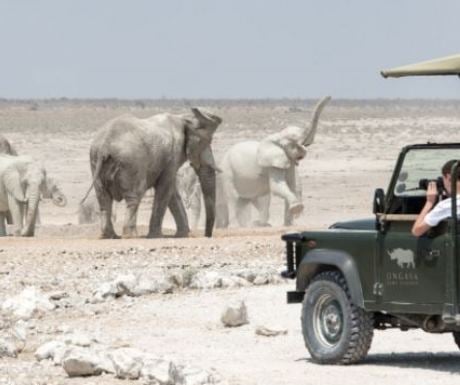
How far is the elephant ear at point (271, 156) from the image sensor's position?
1473 inches

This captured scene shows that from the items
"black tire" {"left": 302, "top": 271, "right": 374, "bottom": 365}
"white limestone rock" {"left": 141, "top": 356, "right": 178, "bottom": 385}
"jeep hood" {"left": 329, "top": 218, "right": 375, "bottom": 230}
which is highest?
"jeep hood" {"left": 329, "top": 218, "right": 375, "bottom": 230}

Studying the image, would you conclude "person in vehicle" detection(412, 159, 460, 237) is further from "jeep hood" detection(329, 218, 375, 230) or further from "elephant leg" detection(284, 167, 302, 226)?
"elephant leg" detection(284, 167, 302, 226)

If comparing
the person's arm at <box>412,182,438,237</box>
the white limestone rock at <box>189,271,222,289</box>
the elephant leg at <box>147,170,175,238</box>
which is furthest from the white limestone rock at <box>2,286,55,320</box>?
the elephant leg at <box>147,170,175,238</box>

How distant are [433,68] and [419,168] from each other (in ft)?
3.71

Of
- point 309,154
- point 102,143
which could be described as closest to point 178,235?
point 102,143

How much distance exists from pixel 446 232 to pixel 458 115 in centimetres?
9099

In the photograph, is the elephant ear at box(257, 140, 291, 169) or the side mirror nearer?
the side mirror

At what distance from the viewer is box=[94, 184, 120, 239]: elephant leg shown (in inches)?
1162

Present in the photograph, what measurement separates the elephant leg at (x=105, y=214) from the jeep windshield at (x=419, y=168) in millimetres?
15139

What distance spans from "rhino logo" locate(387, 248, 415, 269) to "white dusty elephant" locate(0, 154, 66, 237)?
65.0 ft

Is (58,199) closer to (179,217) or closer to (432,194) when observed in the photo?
(179,217)

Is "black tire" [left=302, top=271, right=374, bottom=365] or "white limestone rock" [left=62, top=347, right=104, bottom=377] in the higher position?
"black tire" [left=302, top=271, right=374, bottom=365]

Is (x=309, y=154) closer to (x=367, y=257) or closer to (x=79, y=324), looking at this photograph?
(x=79, y=324)

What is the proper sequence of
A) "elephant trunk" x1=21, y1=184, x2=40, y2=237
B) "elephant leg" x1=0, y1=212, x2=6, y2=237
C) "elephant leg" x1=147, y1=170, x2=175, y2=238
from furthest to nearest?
1. "elephant leg" x1=0, y1=212, x2=6, y2=237
2. "elephant trunk" x1=21, y1=184, x2=40, y2=237
3. "elephant leg" x1=147, y1=170, x2=175, y2=238
